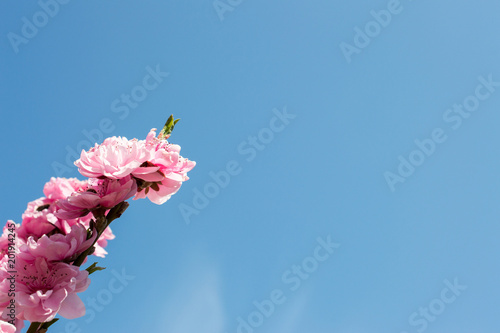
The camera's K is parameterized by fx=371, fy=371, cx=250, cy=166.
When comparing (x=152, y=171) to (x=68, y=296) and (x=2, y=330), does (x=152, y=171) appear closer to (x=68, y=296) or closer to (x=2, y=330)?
(x=68, y=296)

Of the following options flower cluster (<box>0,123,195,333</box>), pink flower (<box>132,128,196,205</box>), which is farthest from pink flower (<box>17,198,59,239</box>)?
pink flower (<box>132,128,196,205</box>)

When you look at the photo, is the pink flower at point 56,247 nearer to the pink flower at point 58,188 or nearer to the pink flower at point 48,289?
the pink flower at point 48,289

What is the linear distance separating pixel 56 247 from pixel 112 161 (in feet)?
0.88

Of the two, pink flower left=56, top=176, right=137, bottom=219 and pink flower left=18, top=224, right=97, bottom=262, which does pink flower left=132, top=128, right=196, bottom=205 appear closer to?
pink flower left=56, top=176, right=137, bottom=219

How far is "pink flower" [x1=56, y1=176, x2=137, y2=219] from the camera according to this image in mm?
1014

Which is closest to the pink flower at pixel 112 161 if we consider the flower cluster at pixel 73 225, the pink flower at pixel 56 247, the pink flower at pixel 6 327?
the flower cluster at pixel 73 225

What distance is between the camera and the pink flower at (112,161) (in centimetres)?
104

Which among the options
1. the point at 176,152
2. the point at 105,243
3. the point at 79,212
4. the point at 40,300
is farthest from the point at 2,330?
the point at 176,152

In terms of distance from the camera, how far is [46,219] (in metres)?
1.13

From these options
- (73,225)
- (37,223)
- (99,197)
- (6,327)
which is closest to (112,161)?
(99,197)

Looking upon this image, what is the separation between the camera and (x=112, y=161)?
1.06 meters

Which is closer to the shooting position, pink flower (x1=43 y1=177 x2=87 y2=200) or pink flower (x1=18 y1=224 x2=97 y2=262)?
pink flower (x1=18 y1=224 x2=97 y2=262)

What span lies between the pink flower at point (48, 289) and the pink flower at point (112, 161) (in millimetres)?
261

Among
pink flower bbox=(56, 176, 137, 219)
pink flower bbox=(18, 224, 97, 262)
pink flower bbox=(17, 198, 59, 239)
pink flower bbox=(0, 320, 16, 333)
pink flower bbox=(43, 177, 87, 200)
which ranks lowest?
pink flower bbox=(0, 320, 16, 333)
